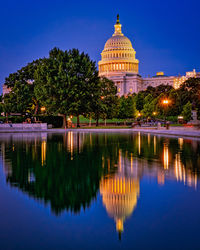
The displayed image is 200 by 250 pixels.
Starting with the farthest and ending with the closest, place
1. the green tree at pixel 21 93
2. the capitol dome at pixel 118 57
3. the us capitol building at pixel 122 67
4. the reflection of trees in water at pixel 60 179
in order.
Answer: the capitol dome at pixel 118 57, the us capitol building at pixel 122 67, the green tree at pixel 21 93, the reflection of trees in water at pixel 60 179

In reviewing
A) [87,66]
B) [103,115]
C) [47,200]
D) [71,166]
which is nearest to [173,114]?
[103,115]

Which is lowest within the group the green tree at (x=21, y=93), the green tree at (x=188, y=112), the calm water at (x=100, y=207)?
the calm water at (x=100, y=207)

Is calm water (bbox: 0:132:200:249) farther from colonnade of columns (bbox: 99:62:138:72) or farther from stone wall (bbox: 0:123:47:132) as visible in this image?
colonnade of columns (bbox: 99:62:138:72)

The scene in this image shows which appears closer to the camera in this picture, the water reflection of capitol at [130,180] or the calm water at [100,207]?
the calm water at [100,207]

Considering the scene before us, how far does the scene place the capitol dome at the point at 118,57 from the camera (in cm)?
14288

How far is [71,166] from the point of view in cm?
1145

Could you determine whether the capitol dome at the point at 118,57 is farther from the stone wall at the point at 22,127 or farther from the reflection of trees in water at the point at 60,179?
the reflection of trees in water at the point at 60,179

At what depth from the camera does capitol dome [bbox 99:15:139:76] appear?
142875 mm

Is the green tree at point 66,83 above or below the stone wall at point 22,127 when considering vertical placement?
above

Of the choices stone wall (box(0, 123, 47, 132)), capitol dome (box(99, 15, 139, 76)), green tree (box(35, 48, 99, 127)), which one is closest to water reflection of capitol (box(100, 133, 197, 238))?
stone wall (box(0, 123, 47, 132))

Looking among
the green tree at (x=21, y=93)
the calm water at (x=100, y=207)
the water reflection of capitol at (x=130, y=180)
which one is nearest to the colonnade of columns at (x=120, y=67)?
the green tree at (x=21, y=93)

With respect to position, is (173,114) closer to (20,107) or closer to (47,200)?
(20,107)

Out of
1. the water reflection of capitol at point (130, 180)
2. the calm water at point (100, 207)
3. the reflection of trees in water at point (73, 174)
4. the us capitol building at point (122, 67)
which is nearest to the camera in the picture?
the calm water at point (100, 207)

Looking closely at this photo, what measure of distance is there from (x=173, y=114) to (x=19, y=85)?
3121cm
